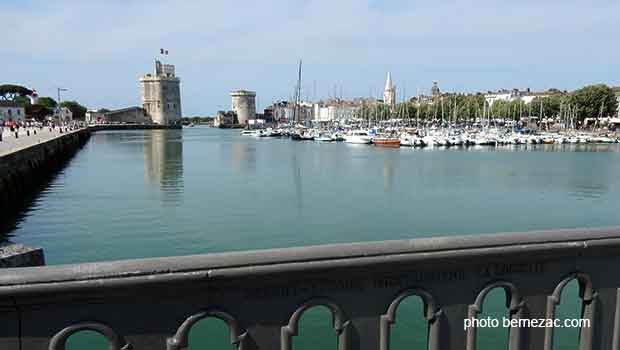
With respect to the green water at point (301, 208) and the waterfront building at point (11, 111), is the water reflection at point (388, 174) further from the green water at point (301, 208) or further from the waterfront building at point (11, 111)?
the waterfront building at point (11, 111)

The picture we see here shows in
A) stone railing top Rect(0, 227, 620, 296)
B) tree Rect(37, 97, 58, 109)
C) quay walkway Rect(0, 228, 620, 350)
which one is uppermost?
tree Rect(37, 97, 58, 109)

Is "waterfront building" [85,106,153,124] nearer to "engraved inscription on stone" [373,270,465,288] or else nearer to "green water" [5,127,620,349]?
"green water" [5,127,620,349]

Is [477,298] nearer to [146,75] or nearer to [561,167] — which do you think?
[561,167]

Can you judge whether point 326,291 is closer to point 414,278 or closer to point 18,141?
point 414,278

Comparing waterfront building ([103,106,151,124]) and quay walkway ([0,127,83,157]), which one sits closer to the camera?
quay walkway ([0,127,83,157])

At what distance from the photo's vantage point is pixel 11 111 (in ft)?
335

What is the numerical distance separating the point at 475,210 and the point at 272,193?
36.7 feet

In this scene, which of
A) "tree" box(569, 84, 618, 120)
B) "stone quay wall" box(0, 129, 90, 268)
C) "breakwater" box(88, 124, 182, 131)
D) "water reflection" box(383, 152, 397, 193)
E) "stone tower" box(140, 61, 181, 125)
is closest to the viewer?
"stone quay wall" box(0, 129, 90, 268)

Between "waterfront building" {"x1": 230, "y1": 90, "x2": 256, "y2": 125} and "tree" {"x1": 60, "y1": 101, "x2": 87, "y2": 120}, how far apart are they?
54180 millimetres

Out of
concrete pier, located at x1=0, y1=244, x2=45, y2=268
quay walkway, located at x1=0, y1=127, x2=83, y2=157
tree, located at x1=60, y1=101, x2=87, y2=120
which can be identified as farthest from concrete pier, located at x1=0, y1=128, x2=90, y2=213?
tree, located at x1=60, y1=101, x2=87, y2=120

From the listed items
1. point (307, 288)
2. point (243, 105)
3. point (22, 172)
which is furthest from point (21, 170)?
point (243, 105)

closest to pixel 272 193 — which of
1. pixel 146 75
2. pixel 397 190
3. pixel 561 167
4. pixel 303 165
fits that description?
pixel 397 190

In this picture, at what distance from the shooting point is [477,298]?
2.71m

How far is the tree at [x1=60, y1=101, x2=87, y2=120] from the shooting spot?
534 feet
